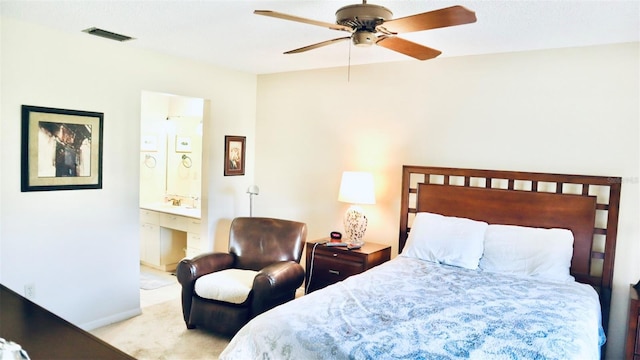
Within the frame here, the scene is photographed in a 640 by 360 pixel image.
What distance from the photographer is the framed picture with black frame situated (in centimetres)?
320

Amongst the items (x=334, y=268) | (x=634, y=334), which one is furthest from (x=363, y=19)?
(x=634, y=334)

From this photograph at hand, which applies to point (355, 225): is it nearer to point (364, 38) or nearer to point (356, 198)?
point (356, 198)

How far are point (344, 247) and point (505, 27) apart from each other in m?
2.14

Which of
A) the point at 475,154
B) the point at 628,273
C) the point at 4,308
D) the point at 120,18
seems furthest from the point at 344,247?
the point at 4,308

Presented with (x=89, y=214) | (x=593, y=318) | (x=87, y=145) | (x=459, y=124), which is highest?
(x=459, y=124)

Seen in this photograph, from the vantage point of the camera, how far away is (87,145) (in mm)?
3549

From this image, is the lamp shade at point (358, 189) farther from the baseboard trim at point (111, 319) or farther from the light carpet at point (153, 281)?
the light carpet at point (153, 281)

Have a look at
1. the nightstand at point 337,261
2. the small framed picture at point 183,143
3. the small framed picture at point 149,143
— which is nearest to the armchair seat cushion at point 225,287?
the nightstand at point 337,261

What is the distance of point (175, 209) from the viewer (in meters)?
5.32

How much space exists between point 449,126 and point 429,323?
6.93 feet

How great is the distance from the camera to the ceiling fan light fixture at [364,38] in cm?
217

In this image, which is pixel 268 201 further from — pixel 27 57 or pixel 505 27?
pixel 505 27

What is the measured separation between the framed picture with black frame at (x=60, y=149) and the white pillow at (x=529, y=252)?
3204mm

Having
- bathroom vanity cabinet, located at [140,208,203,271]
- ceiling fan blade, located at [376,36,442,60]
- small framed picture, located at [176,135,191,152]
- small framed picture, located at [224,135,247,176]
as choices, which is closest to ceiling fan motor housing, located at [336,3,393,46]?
ceiling fan blade, located at [376,36,442,60]
